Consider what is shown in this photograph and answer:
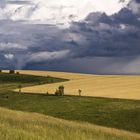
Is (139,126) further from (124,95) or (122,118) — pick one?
(124,95)

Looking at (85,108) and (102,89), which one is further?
(102,89)

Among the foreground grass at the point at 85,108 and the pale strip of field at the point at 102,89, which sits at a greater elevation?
the pale strip of field at the point at 102,89

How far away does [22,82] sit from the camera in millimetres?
115750

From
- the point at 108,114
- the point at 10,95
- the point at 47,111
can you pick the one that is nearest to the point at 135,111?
the point at 108,114

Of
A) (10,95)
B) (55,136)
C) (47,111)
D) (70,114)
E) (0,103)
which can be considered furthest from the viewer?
(10,95)

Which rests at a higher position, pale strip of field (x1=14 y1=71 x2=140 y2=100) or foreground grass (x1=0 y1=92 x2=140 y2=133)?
pale strip of field (x1=14 y1=71 x2=140 y2=100)

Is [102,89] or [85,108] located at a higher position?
[102,89]

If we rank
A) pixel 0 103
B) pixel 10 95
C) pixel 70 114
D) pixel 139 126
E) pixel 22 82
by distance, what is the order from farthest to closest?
pixel 22 82
pixel 10 95
pixel 0 103
pixel 70 114
pixel 139 126

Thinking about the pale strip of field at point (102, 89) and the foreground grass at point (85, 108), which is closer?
the foreground grass at point (85, 108)

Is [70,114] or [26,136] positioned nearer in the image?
[26,136]

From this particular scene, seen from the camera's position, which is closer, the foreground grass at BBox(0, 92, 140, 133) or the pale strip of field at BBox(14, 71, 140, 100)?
the foreground grass at BBox(0, 92, 140, 133)

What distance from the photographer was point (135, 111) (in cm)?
5688

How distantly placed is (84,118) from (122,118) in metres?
4.81

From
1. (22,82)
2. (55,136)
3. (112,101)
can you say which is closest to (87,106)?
(112,101)
